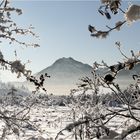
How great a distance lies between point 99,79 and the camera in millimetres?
2951

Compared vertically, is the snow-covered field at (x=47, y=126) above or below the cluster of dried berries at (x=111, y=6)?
below

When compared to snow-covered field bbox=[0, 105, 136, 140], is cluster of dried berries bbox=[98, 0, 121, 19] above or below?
above

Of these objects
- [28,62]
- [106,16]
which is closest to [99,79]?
[106,16]

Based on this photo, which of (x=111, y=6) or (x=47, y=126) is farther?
(x=47, y=126)

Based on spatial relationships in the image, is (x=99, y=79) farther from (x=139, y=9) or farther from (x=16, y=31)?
(x=16, y=31)

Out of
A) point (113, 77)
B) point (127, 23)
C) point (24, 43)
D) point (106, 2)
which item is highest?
point (24, 43)

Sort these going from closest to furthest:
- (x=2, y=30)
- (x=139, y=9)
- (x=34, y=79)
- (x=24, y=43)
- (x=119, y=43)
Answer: (x=139, y=9) < (x=119, y=43) < (x=34, y=79) < (x=2, y=30) < (x=24, y=43)

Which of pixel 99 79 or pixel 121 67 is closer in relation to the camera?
pixel 121 67

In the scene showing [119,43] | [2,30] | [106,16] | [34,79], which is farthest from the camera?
[2,30]

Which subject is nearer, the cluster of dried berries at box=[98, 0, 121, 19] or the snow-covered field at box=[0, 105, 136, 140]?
the cluster of dried berries at box=[98, 0, 121, 19]

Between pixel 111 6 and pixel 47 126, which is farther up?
pixel 111 6

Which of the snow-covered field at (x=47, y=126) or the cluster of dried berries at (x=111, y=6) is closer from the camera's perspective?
the cluster of dried berries at (x=111, y=6)

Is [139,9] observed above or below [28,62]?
below

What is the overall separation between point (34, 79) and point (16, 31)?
194 cm
